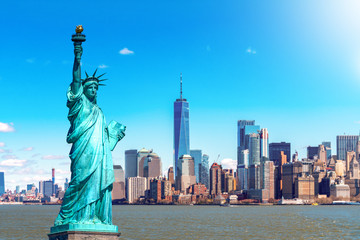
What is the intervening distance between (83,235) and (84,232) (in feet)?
0.50

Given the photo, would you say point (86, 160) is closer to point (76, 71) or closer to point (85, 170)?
point (85, 170)

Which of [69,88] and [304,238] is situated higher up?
[69,88]

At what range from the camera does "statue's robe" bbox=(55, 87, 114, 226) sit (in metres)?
27.6

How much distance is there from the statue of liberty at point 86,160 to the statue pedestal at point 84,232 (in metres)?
0.19

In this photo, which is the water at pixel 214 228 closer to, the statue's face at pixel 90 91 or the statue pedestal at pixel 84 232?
the statue pedestal at pixel 84 232

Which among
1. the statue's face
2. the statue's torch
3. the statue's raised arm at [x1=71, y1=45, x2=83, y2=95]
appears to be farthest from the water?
the statue's torch

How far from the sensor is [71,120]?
28.0 m

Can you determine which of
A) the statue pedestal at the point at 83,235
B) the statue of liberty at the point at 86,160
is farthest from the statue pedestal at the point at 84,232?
the statue of liberty at the point at 86,160

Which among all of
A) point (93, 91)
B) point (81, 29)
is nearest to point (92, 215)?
point (93, 91)

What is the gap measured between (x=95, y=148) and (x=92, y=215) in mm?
2772

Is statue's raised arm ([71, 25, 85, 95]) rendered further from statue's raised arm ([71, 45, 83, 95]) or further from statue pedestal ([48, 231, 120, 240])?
statue pedestal ([48, 231, 120, 240])

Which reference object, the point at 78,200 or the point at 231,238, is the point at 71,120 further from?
the point at 231,238

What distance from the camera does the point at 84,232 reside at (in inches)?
1064

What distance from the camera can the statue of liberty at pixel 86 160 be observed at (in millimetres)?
27547
